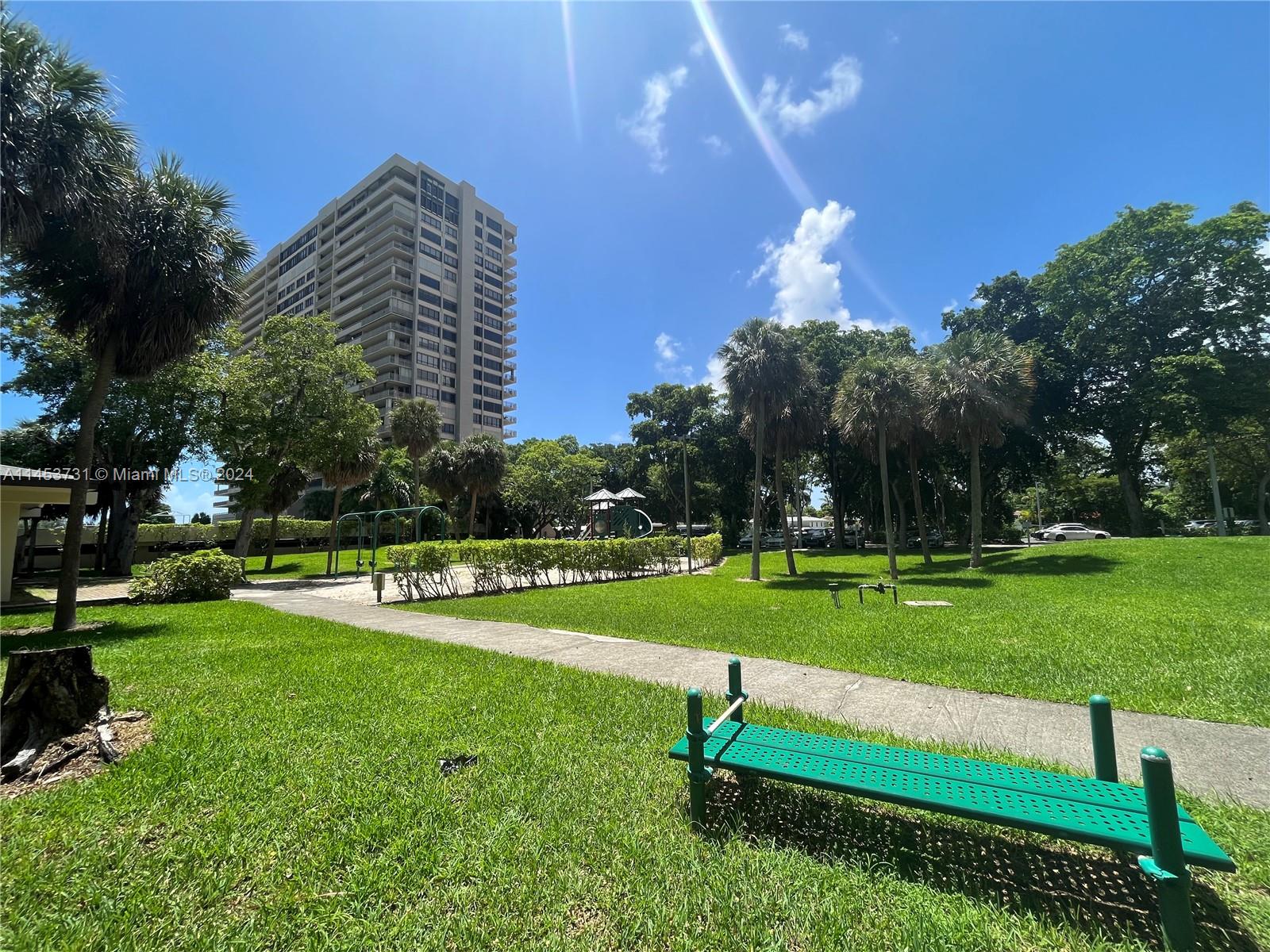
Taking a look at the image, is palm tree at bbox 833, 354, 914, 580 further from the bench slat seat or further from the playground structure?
the bench slat seat

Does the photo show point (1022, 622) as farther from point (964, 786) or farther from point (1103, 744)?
point (964, 786)

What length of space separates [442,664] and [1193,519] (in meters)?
64.9

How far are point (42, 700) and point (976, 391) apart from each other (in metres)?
22.7

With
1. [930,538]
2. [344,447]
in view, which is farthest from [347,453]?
[930,538]

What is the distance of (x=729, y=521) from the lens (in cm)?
4819

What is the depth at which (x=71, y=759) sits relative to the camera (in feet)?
12.1

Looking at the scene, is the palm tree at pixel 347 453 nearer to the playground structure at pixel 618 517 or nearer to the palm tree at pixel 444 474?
the palm tree at pixel 444 474

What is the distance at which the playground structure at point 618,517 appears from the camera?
29777mm

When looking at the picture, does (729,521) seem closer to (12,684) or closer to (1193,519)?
(1193,519)

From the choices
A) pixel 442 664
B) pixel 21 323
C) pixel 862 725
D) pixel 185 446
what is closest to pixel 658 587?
pixel 442 664

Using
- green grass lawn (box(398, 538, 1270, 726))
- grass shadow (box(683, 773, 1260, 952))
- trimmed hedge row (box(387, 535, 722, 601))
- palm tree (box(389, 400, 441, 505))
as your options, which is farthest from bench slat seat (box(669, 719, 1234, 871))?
palm tree (box(389, 400, 441, 505))

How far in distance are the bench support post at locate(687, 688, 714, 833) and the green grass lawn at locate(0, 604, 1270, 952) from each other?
0.11m

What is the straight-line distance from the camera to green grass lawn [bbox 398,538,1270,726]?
18.4 feet

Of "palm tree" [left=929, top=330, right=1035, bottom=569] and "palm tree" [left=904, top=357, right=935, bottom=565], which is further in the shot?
"palm tree" [left=904, top=357, right=935, bottom=565]
